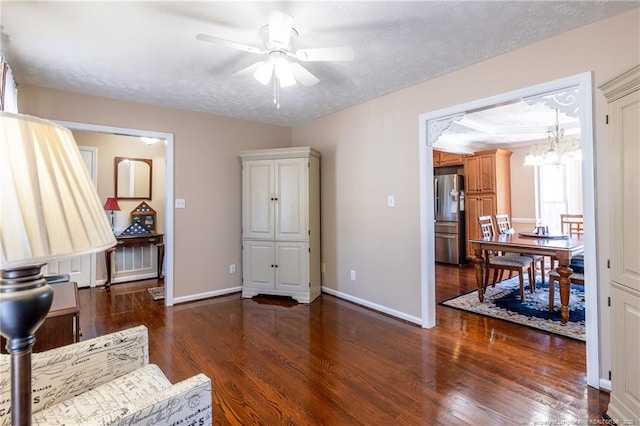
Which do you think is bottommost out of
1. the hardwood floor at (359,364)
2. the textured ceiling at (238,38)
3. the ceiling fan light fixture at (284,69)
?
the hardwood floor at (359,364)

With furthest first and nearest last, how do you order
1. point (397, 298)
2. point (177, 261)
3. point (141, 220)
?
point (141, 220)
point (177, 261)
point (397, 298)

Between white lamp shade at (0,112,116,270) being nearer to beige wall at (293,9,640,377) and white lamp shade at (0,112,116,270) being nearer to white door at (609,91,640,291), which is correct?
white door at (609,91,640,291)

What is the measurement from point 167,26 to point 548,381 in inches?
136

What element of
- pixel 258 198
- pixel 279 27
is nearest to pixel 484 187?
pixel 258 198

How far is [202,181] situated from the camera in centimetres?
400

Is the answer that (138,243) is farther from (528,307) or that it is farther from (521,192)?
(521,192)

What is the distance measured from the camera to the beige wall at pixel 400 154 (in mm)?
2002

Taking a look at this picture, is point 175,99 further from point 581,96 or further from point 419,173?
point 581,96

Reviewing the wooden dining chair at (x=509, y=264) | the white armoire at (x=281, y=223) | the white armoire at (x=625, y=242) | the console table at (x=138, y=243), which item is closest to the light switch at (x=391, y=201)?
the white armoire at (x=281, y=223)

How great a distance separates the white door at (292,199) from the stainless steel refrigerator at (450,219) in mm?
3324

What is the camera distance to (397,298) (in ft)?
10.9

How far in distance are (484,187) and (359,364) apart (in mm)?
4666

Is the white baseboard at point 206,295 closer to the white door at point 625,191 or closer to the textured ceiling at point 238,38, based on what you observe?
the textured ceiling at point 238,38

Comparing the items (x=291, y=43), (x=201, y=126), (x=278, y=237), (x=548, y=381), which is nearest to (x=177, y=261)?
(x=278, y=237)
